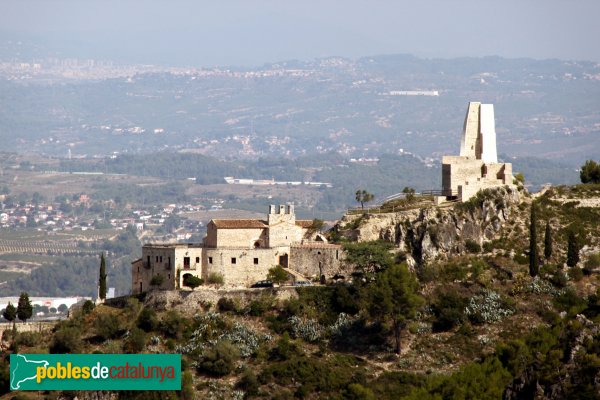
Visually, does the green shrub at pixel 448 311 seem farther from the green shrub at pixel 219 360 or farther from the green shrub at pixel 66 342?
the green shrub at pixel 66 342

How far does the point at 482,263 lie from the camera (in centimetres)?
6875

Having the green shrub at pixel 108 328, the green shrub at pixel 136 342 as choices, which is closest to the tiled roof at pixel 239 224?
the green shrub at pixel 108 328

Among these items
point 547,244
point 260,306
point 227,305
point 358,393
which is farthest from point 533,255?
point 227,305

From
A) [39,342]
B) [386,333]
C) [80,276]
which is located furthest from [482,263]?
[80,276]

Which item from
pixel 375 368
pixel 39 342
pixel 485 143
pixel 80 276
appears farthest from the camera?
pixel 80 276

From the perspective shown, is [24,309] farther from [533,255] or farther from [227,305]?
[533,255]

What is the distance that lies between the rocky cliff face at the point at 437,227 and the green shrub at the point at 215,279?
21.9 feet

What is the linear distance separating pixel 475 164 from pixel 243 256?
13.0 meters

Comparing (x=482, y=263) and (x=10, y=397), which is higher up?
(x=482, y=263)

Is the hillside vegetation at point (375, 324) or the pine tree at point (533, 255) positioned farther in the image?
the pine tree at point (533, 255)

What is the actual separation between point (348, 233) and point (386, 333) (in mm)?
7072

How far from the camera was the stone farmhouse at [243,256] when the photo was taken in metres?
68.3

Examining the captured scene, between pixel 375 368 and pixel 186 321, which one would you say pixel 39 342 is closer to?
pixel 186 321

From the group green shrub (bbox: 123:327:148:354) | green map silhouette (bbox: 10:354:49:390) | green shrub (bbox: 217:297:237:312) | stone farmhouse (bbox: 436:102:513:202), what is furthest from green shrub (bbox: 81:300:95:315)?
stone farmhouse (bbox: 436:102:513:202)
